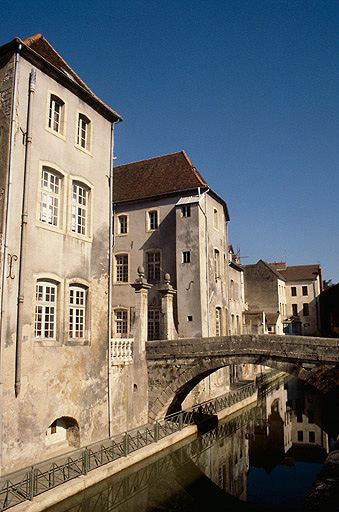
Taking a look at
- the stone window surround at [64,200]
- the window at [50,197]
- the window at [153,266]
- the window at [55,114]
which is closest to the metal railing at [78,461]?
the stone window surround at [64,200]

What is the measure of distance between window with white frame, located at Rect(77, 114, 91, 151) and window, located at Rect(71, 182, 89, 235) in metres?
1.56

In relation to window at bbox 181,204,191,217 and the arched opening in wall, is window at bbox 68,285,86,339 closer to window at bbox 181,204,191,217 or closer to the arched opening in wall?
the arched opening in wall

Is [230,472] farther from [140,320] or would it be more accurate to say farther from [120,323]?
[120,323]

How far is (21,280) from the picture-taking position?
38.4ft

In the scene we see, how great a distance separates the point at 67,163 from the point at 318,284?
47337 mm

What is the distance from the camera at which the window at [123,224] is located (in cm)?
2483

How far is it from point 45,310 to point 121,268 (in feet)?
38.9

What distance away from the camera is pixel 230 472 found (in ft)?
48.9

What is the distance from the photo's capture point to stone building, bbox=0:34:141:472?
1154 centimetres

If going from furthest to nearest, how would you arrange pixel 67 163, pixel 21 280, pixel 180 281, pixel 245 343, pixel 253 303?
pixel 253 303 < pixel 180 281 < pixel 245 343 < pixel 67 163 < pixel 21 280

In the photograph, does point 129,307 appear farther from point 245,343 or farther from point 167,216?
point 245,343

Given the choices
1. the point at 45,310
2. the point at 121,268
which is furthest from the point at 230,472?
the point at 121,268

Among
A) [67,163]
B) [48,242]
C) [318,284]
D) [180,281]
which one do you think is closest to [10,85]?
[67,163]

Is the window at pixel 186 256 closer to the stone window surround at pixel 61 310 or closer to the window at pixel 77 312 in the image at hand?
the window at pixel 77 312
